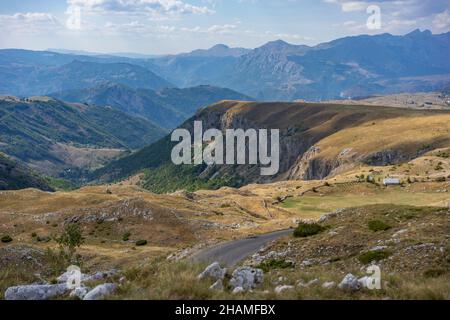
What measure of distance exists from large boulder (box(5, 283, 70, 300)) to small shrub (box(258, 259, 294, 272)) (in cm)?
1244

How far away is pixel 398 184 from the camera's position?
78.2m

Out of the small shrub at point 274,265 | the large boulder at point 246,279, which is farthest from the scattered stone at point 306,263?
the large boulder at point 246,279

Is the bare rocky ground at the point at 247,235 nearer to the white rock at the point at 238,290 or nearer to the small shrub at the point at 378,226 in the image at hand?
the white rock at the point at 238,290

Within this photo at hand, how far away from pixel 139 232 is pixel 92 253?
1094 centimetres

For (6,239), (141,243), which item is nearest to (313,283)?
(141,243)

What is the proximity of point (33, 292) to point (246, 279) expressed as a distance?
730 cm

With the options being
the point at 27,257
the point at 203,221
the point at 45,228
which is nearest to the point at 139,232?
the point at 203,221

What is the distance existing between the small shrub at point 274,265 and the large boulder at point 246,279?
8.30 m

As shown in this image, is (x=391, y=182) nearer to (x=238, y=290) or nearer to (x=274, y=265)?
(x=274, y=265)

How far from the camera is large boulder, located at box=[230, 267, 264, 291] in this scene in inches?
619

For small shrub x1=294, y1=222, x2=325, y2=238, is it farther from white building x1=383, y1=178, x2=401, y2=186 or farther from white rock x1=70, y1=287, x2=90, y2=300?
white building x1=383, y1=178, x2=401, y2=186

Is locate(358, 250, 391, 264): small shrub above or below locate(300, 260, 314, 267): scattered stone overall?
above

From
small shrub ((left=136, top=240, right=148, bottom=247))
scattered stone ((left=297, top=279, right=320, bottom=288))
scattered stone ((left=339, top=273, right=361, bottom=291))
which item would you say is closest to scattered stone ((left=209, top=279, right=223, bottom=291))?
scattered stone ((left=297, top=279, right=320, bottom=288))

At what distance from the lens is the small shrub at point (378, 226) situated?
29.2 m
